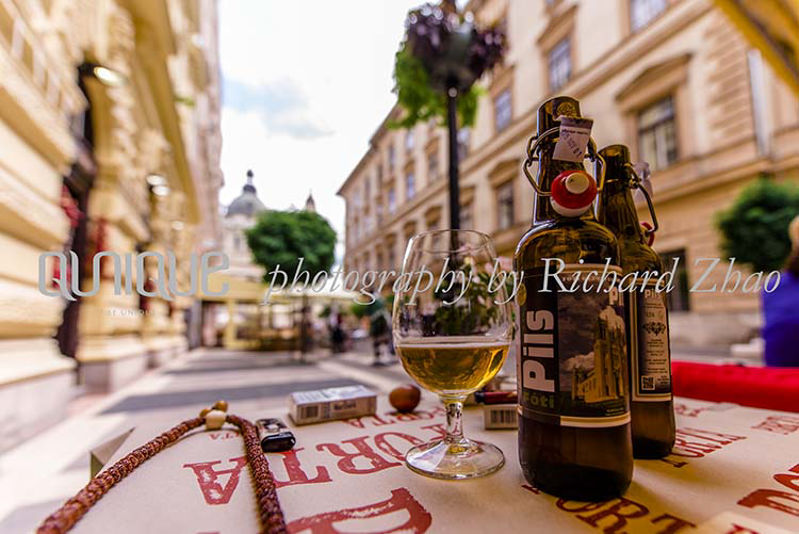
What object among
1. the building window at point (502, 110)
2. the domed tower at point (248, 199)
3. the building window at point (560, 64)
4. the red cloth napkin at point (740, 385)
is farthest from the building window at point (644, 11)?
the red cloth napkin at point (740, 385)

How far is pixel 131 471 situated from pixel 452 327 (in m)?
0.48

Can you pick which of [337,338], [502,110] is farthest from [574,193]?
[502,110]

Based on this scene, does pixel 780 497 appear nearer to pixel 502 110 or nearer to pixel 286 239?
pixel 286 239

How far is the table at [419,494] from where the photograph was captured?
41cm

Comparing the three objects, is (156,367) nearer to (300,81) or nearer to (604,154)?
(300,81)

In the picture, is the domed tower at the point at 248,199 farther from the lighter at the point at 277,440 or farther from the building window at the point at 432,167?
the building window at the point at 432,167

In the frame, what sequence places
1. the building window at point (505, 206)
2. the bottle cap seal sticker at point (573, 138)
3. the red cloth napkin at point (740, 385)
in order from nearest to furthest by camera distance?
the bottle cap seal sticker at point (573, 138), the red cloth napkin at point (740, 385), the building window at point (505, 206)

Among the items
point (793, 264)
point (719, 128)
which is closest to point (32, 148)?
point (793, 264)

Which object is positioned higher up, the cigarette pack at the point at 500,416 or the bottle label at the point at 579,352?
the bottle label at the point at 579,352

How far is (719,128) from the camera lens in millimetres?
7066

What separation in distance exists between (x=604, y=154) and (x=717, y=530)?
542 millimetres

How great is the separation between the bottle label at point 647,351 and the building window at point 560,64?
10.3 m

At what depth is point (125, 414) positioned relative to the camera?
9.36 ft

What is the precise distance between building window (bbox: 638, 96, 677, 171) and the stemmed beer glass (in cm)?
864
